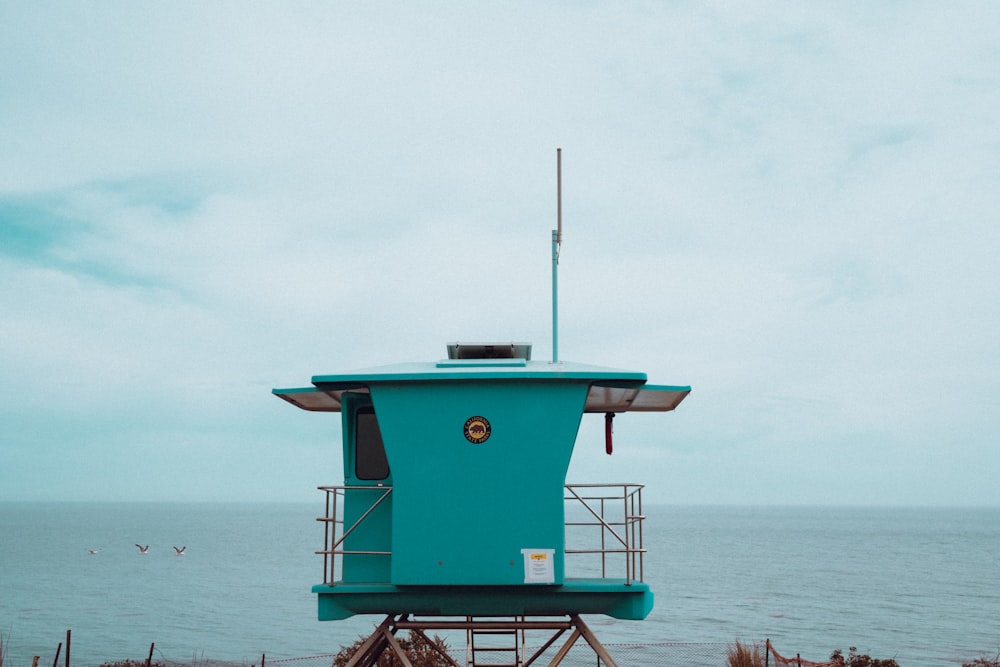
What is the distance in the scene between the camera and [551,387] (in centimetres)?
1284

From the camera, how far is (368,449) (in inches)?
555

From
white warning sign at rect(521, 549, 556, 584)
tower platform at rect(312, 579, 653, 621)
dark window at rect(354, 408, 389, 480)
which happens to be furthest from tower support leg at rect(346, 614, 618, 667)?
dark window at rect(354, 408, 389, 480)

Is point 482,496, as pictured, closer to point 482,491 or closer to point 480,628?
point 482,491

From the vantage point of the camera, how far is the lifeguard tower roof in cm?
Answer: 1262

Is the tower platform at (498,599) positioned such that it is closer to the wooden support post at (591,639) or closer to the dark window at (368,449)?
the wooden support post at (591,639)

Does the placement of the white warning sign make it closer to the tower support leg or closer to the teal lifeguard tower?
the teal lifeguard tower

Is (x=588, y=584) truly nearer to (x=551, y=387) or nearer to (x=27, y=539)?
(x=551, y=387)

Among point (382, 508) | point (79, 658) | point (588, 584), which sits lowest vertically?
point (79, 658)

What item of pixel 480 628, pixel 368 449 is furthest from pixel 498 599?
pixel 368 449

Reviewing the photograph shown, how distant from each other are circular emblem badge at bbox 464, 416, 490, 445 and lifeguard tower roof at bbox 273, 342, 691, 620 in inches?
0.5

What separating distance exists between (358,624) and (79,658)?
20.2m

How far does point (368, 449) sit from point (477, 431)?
6.74ft

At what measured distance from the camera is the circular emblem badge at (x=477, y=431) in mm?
12805

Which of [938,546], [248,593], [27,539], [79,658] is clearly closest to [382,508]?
A: [79,658]
